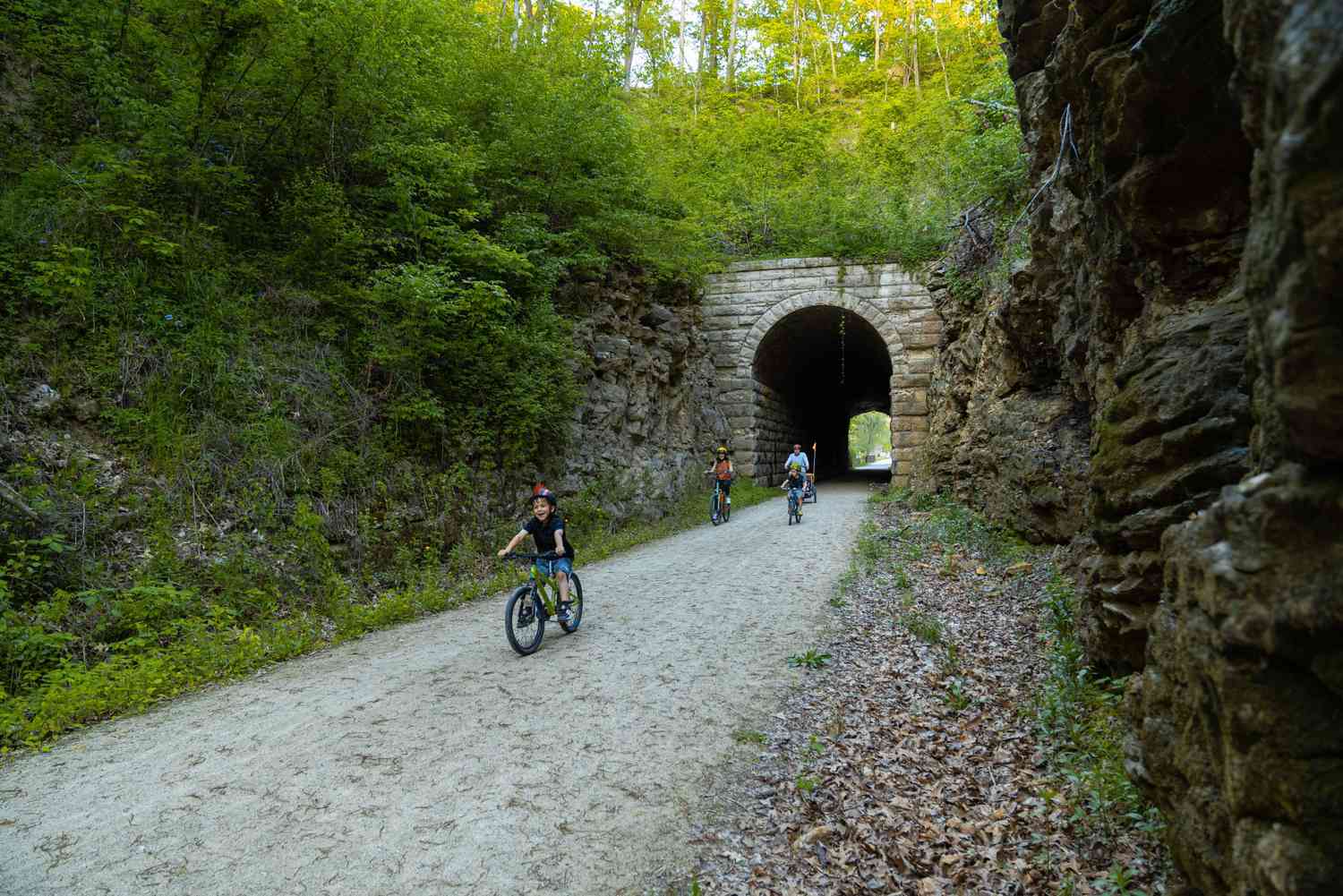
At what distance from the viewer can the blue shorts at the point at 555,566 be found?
22.8 ft

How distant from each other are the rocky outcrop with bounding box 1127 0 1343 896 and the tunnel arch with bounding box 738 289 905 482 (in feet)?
62.4

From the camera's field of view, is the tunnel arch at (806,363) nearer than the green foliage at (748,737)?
No

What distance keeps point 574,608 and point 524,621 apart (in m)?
0.81

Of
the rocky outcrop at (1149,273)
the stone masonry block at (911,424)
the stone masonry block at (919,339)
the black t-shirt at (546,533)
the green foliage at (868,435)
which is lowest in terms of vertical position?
the green foliage at (868,435)

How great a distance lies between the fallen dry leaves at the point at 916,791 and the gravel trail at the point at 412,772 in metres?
0.38

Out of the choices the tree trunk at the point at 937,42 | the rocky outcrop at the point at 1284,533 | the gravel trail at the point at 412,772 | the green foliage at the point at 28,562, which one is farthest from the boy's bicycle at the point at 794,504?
the tree trunk at the point at 937,42

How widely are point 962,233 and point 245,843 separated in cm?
1709

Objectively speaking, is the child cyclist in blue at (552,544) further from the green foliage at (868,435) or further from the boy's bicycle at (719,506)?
the green foliage at (868,435)

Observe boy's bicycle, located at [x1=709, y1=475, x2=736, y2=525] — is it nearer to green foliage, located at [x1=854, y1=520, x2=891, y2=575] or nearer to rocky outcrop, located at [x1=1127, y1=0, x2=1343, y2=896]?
green foliage, located at [x1=854, y1=520, x2=891, y2=575]

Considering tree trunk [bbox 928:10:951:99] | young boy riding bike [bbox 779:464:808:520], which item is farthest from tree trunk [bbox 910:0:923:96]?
young boy riding bike [bbox 779:464:808:520]

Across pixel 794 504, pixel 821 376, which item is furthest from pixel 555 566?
pixel 821 376

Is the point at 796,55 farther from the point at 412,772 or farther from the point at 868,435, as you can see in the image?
the point at 868,435

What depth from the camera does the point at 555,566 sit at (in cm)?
699

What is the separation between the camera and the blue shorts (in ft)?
22.8
